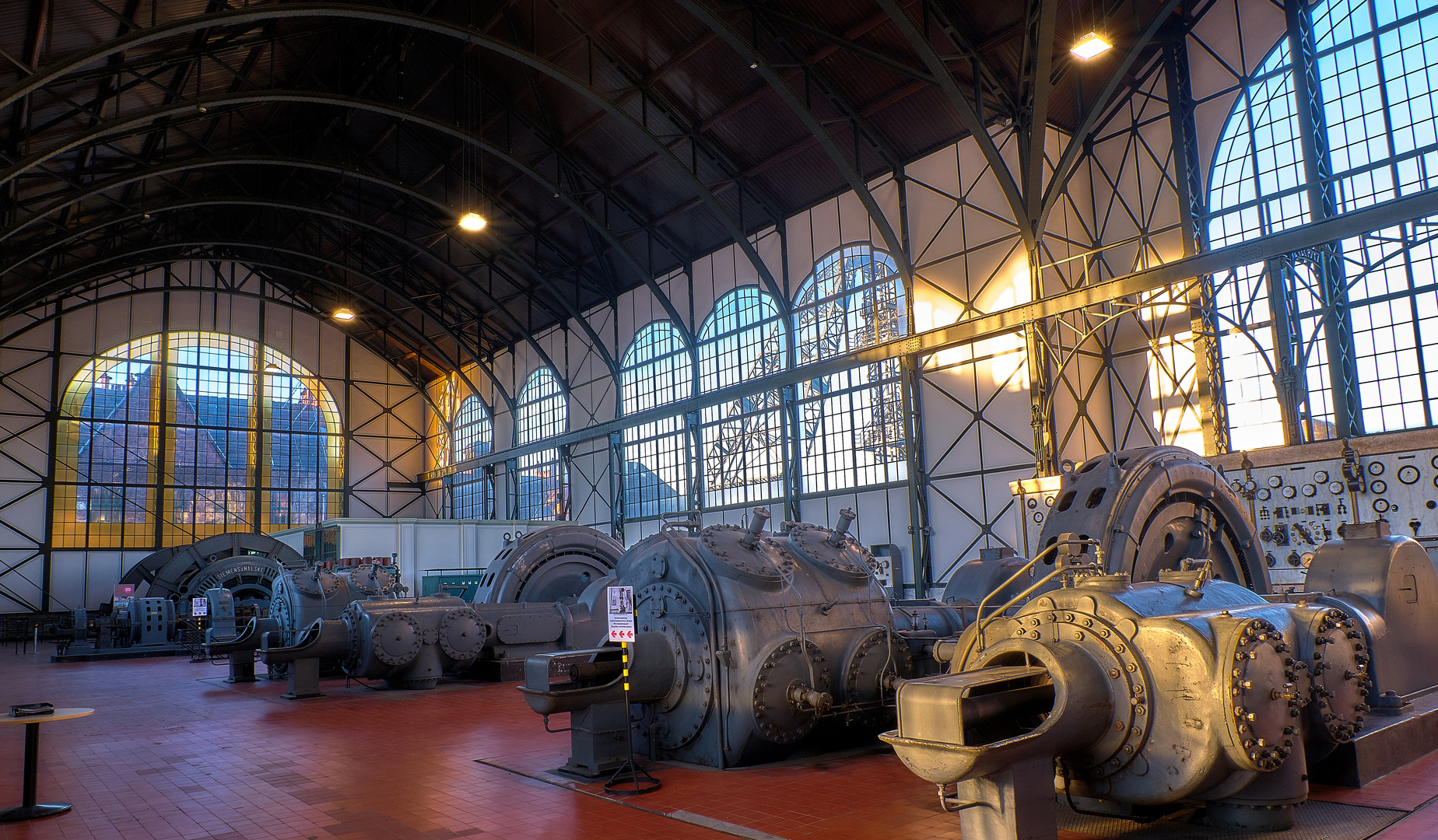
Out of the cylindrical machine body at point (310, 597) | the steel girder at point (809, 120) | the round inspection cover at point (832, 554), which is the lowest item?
the cylindrical machine body at point (310, 597)

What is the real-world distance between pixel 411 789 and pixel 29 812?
2841mm

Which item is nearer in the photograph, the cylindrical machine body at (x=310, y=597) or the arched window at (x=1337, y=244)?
the arched window at (x=1337, y=244)

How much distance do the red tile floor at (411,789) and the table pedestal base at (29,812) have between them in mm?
131

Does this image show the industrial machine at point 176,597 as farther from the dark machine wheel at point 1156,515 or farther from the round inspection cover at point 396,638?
the dark machine wheel at point 1156,515

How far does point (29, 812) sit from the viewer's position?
7.55 meters

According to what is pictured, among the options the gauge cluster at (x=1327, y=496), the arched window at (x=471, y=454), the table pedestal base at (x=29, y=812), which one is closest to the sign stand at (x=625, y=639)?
the table pedestal base at (x=29, y=812)

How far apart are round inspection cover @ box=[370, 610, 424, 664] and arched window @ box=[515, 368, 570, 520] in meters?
18.9

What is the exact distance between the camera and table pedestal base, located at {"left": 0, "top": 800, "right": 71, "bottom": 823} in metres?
7.48

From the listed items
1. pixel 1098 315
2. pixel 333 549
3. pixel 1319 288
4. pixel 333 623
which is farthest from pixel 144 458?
pixel 1319 288

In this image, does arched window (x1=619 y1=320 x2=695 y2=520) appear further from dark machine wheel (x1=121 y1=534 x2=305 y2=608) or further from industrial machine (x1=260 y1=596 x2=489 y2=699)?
industrial machine (x1=260 y1=596 x2=489 y2=699)

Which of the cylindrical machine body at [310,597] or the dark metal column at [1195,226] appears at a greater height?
the dark metal column at [1195,226]

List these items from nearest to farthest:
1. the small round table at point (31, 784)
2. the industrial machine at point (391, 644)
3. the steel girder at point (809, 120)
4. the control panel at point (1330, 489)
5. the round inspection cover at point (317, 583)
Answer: the small round table at point (31, 784), the control panel at point (1330, 489), the industrial machine at point (391, 644), the round inspection cover at point (317, 583), the steel girder at point (809, 120)

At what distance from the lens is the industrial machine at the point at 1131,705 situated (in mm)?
4852

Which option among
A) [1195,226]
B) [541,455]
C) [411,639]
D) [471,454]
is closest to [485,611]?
[411,639]
